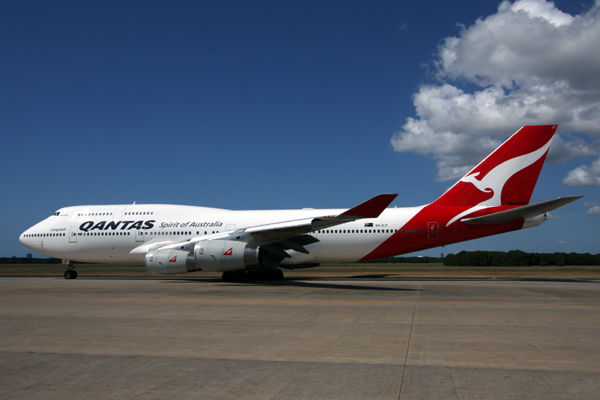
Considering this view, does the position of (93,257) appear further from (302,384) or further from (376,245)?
(302,384)

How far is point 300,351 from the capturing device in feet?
18.7

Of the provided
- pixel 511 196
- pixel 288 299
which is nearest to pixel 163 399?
pixel 288 299

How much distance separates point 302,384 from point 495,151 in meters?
17.8

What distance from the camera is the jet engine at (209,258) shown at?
16609 millimetres

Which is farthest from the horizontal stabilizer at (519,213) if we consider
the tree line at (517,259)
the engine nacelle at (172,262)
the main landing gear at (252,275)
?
the tree line at (517,259)

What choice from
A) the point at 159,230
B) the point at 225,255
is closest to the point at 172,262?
the point at 225,255

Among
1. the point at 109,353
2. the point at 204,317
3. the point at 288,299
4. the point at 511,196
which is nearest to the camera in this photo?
the point at 109,353

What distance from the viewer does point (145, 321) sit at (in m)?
8.18

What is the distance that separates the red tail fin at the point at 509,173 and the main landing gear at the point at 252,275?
8238 mm

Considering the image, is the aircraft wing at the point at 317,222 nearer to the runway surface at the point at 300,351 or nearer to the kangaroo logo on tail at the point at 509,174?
the runway surface at the point at 300,351

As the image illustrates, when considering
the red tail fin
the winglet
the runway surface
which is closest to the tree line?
the red tail fin

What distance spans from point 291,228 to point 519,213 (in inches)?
371

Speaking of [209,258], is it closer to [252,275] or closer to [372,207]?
[252,275]

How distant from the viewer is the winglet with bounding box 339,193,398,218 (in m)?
13.6
